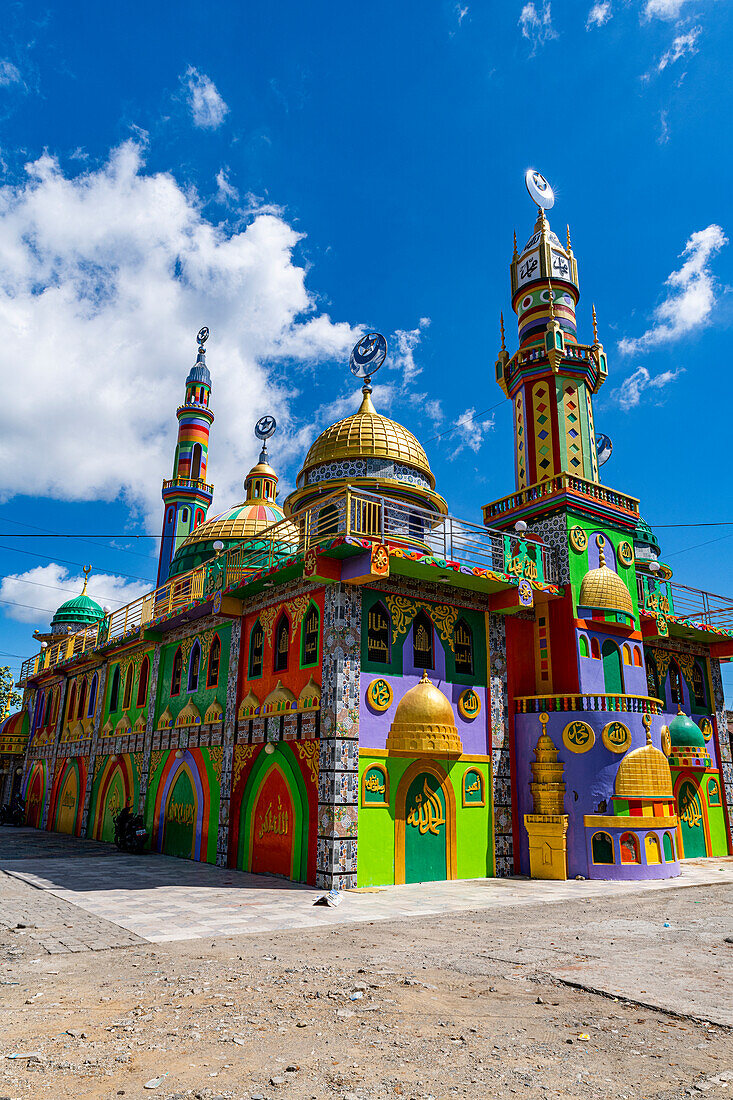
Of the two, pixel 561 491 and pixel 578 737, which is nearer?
pixel 578 737

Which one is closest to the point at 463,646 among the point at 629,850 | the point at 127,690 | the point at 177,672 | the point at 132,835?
the point at 629,850

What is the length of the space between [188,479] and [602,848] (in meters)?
33.3

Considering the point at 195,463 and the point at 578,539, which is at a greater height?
A: the point at 195,463

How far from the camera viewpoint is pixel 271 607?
61.4 feet

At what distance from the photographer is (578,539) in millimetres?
19734

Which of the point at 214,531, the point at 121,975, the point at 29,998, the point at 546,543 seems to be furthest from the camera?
the point at 214,531

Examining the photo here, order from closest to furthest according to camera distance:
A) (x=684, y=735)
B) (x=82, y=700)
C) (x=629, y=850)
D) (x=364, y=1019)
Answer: (x=364, y=1019) < (x=629, y=850) < (x=684, y=735) < (x=82, y=700)

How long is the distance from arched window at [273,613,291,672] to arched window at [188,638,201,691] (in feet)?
15.5

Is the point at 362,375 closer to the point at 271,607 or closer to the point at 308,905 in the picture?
the point at 271,607

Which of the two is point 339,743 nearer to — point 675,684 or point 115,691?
point 675,684

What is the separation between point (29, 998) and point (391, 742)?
9486 millimetres

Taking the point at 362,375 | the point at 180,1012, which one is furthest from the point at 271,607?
the point at 180,1012

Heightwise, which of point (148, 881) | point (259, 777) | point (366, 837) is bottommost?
point (148, 881)

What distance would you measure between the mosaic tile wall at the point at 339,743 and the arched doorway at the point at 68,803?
57.9ft
